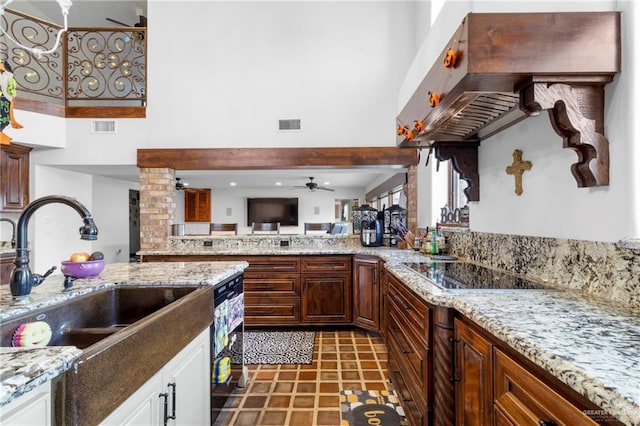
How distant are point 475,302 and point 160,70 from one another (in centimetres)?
435

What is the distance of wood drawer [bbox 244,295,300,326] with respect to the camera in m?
3.51

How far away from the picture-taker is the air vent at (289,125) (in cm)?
392

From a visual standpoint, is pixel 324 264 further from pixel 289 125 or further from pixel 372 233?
pixel 289 125

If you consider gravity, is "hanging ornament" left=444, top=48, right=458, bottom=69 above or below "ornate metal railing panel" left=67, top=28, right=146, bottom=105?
below

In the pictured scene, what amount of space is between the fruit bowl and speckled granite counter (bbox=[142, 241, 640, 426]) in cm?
172

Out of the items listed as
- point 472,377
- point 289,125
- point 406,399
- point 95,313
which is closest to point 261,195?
point 289,125

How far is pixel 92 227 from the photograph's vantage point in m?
1.33

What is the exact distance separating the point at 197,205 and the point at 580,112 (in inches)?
354

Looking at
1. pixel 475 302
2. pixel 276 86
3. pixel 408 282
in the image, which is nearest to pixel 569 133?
pixel 475 302

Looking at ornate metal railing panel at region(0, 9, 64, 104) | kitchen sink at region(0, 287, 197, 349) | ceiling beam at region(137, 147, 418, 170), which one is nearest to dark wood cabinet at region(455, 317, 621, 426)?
kitchen sink at region(0, 287, 197, 349)

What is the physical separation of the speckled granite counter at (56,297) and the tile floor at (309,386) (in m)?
0.95

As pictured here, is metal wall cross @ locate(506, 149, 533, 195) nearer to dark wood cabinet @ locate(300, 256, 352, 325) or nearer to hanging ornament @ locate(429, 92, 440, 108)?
hanging ornament @ locate(429, 92, 440, 108)

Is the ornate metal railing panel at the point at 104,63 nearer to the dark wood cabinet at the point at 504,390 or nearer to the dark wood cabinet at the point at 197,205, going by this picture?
the dark wood cabinet at the point at 197,205

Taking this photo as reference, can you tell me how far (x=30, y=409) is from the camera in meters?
0.68
